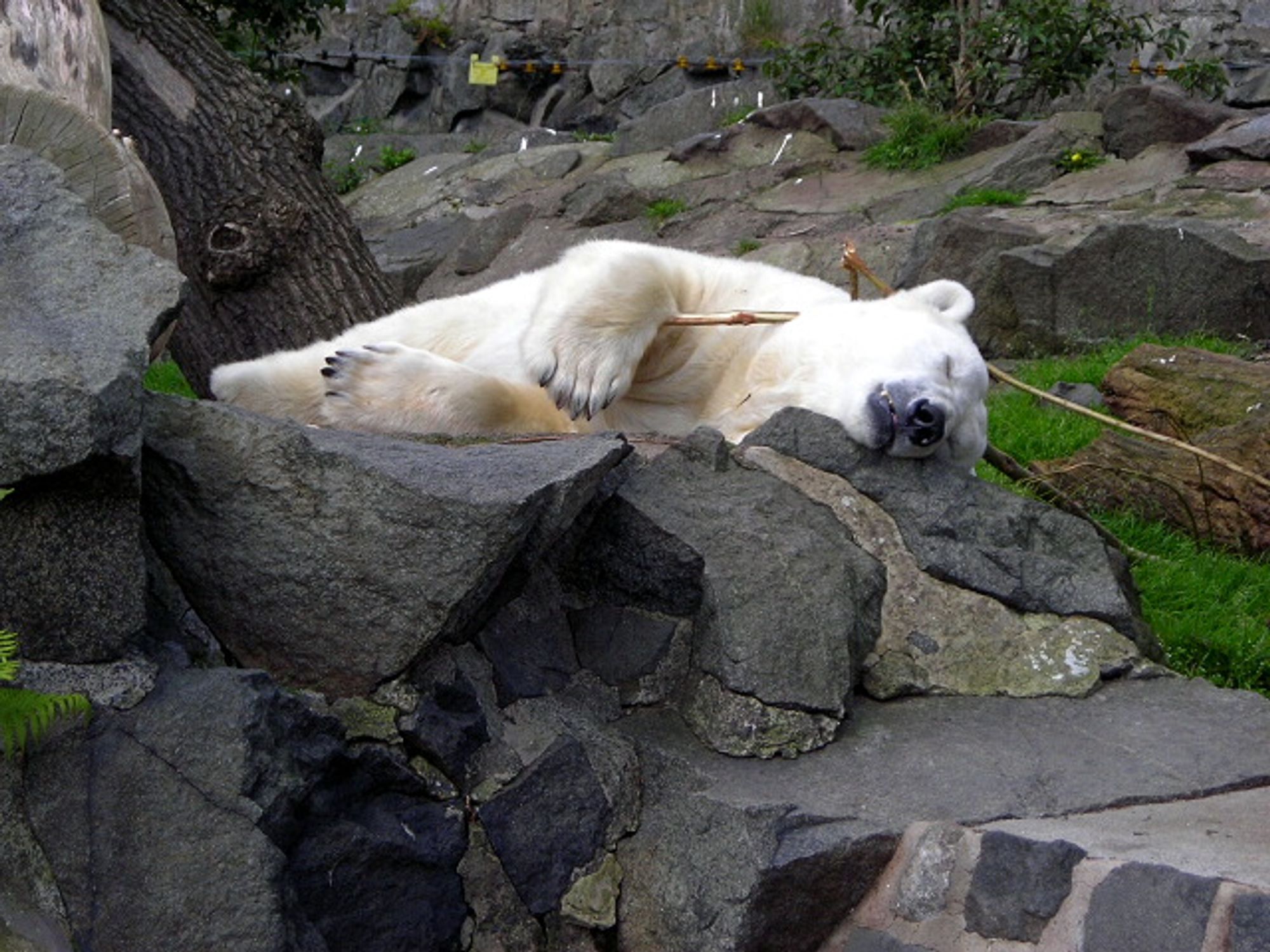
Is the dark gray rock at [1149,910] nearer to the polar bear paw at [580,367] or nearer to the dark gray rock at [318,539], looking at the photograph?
the dark gray rock at [318,539]

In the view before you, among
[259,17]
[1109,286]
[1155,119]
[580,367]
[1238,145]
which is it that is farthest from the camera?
[1155,119]

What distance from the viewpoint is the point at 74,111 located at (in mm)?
3102

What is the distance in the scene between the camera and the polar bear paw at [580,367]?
3404 mm

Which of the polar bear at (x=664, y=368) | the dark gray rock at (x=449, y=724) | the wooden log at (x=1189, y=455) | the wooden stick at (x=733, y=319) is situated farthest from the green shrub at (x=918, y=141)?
the dark gray rock at (x=449, y=724)

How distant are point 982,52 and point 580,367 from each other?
354 inches

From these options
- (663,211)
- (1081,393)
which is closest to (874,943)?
(1081,393)

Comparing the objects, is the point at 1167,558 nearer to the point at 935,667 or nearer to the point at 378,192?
the point at 935,667

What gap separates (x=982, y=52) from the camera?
11.4m

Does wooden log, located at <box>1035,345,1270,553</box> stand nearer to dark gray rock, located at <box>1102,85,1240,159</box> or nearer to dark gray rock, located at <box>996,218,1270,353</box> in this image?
dark gray rock, located at <box>996,218,1270,353</box>

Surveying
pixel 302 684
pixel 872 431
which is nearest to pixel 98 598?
pixel 302 684

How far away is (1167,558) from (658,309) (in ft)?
6.12

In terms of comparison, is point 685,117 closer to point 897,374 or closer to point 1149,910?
point 897,374

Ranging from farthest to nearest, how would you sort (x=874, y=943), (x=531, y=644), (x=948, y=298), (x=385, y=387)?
1. (x=948, y=298)
2. (x=385, y=387)
3. (x=531, y=644)
4. (x=874, y=943)

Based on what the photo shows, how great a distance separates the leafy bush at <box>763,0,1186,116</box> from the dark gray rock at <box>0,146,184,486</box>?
9.82 m
